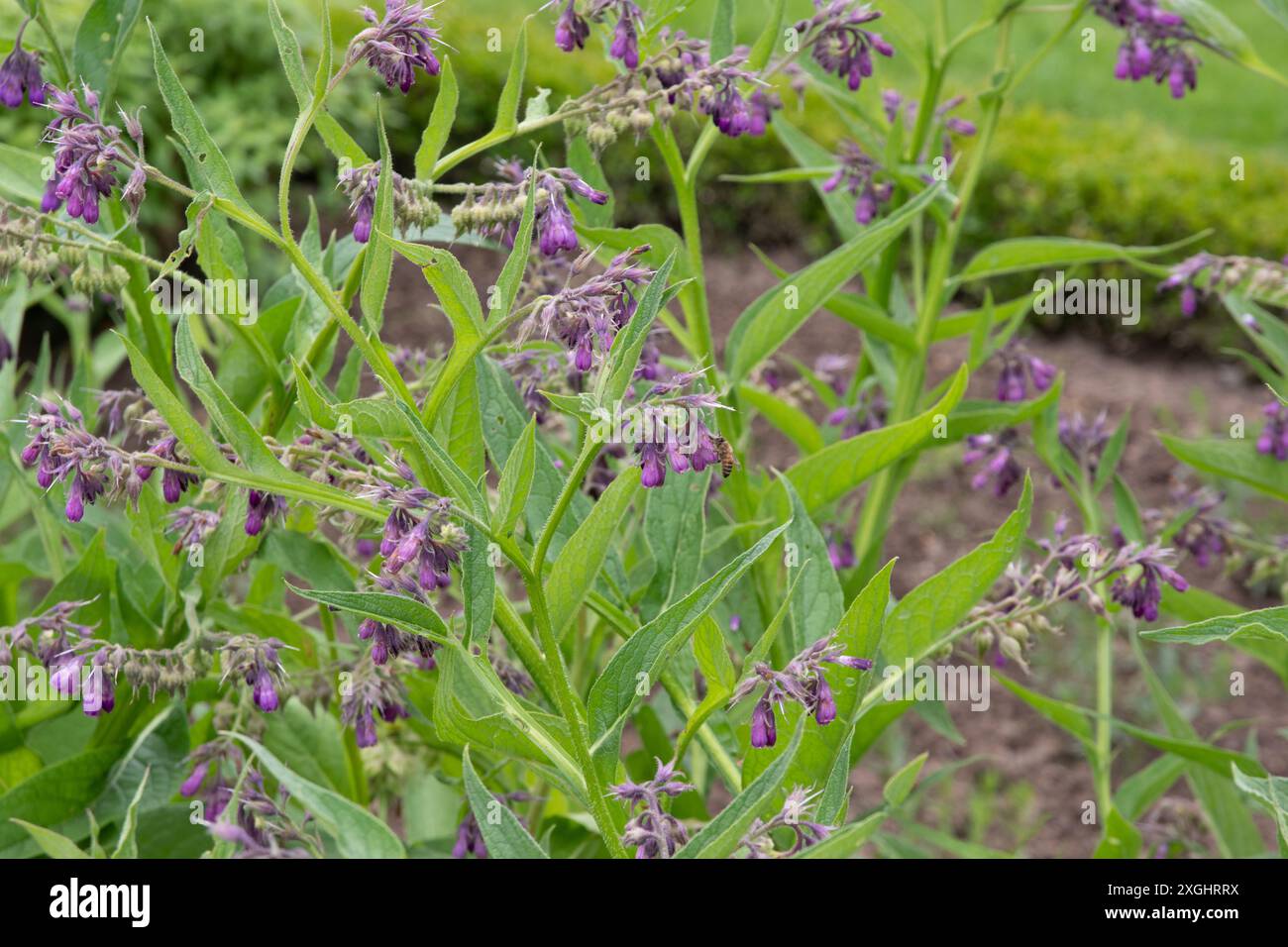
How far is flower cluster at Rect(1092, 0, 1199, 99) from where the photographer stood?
2.44m

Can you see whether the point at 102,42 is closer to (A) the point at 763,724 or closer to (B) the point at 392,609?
(B) the point at 392,609

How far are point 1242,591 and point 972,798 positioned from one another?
143 centimetres

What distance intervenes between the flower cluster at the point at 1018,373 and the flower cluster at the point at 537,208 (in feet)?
3.68

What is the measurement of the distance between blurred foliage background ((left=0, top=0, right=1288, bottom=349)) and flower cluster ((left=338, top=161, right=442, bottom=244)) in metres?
4.10

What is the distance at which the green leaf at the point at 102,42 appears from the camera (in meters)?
1.99

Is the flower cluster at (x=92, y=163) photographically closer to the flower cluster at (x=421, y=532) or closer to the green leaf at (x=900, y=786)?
the flower cluster at (x=421, y=532)

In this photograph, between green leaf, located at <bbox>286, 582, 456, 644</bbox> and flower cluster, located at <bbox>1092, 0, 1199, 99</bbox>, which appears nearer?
green leaf, located at <bbox>286, 582, 456, 644</bbox>

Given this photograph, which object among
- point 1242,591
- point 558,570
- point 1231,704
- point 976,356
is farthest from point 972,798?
point 558,570

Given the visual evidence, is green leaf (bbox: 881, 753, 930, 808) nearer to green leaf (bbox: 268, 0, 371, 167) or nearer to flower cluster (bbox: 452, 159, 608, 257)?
flower cluster (bbox: 452, 159, 608, 257)

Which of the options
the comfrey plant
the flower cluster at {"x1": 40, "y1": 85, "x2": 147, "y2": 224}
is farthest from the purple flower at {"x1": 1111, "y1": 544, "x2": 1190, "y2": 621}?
the flower cluster at {"x1": 40, "y1": 85, "x2": 147, "y2": 224}

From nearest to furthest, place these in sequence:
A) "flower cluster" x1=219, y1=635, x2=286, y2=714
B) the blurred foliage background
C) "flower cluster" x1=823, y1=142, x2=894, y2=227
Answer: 1. "flower cluster" x1=219, y1=635, x2=286, y2=714
2. "flower cluster" x1=823, y1=142, x2=894, y2=227
3. the blurred foliage background

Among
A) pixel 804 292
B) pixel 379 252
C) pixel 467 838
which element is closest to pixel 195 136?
pixel 379 252

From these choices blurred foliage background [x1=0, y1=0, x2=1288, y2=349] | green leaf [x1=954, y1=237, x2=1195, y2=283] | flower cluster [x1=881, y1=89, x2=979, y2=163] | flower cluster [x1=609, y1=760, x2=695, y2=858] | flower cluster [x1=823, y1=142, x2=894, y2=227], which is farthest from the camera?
blurred foliage background [x1=0, y1=0, x2=1288, y2=349]
